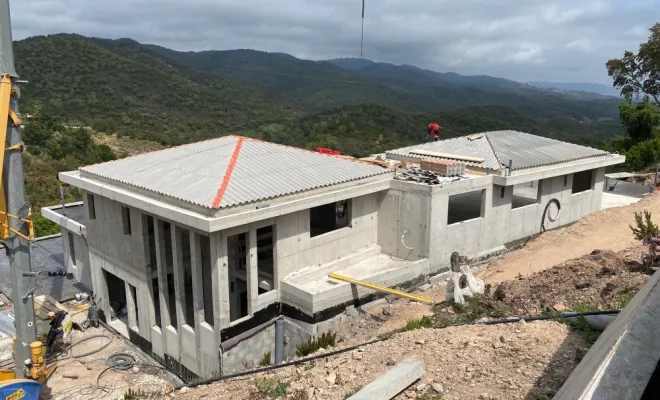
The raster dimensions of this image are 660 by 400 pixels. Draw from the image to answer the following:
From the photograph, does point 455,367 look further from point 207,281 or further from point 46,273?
point 46,273

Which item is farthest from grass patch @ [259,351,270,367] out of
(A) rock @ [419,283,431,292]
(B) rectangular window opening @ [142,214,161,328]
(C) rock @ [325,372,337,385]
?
(C) rock @ [325,372,337,385]

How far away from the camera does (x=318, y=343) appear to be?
16.0 meters

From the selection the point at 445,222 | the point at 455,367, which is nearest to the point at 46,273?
the point at 445,222

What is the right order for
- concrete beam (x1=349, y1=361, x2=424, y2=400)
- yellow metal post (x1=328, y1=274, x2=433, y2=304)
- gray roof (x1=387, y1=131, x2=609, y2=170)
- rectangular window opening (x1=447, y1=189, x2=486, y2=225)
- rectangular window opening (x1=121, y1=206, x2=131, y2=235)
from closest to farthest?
1. concrete beam (x1=349, y1=361, x2=424, y2=400)
2. yellow metal post (x1=328, y1=274, x2=433, y2=304)
3. rectangular window opening (x1=121, y1=206, x2=131, y2=235)
4. gray roof (x1=387, y1=131, x2=609, y2=170)
5. rectangular window opening (x1=447, y1=189, x2=486, y2=225)

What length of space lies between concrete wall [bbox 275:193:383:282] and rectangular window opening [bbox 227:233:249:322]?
1483 mm

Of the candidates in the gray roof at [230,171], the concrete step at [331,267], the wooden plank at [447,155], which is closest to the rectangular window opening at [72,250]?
the gray roof at [230,171]

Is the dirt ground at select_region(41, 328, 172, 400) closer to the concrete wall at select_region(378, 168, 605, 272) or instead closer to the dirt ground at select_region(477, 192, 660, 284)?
the concrete wall at select_region(378, 168, 605, 272)

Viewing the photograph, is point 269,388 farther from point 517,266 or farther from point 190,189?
point 517,266

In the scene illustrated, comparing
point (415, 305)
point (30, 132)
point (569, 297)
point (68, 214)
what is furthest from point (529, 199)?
point (30, 132)

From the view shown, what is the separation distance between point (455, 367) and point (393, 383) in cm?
130

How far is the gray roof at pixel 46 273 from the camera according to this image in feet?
79.8

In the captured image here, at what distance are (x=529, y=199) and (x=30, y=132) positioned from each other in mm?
53997

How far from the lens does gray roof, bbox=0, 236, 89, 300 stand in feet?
79.8

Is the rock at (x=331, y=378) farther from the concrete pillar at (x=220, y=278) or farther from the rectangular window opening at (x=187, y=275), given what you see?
the rectangular window opening at (x=187, y=275)
